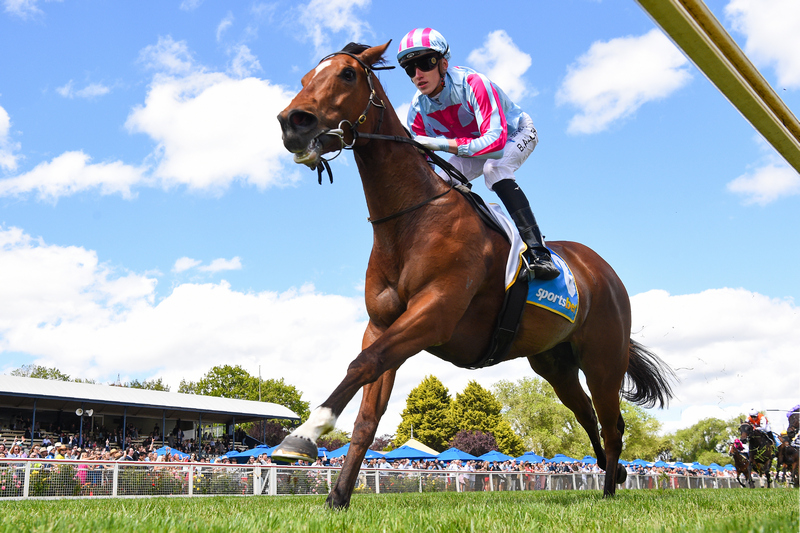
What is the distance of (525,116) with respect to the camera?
19.9 ft

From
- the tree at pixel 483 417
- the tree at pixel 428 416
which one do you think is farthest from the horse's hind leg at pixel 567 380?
the tree at pixel 428 416

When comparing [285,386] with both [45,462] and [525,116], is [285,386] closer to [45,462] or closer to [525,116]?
[45,462]

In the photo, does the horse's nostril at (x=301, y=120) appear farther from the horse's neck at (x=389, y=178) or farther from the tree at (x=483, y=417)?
the tree at (x=483, y=417)

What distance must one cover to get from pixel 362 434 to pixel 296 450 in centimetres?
121

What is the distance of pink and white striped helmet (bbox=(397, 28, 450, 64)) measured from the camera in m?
4.91

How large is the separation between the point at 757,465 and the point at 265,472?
15109 mm

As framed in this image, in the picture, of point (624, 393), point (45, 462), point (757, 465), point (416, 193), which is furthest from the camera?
point (757, 465)

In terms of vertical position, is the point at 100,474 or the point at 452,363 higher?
the point at 452,363

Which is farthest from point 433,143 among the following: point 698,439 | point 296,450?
point 698,439

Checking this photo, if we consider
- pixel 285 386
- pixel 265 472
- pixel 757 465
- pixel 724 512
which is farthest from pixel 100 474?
pixel 285 386

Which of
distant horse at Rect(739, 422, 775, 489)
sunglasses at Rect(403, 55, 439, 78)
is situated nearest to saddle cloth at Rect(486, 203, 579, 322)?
sunglasses at Rect(403, 55, 439, 78)

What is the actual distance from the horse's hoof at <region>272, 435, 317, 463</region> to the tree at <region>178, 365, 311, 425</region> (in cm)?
6971

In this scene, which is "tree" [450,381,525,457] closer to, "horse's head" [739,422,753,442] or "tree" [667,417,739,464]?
"tree" [667,417,739,464]

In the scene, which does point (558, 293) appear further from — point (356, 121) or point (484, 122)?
point (356, 121)
